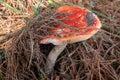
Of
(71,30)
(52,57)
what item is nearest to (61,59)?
(52,57)

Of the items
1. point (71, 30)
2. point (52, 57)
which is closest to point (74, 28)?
point (71, 30)

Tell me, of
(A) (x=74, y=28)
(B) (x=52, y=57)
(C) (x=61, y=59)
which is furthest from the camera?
(C) (x=61, y=59)

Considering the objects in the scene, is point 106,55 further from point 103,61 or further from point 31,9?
point 31,9

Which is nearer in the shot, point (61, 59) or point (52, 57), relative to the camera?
point (52, 57)

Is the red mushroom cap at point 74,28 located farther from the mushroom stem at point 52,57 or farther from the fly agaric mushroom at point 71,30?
the mushroom stem at point 52,57

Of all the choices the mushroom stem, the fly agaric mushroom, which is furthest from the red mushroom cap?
the mushroom stem

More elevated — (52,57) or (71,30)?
(71,30)

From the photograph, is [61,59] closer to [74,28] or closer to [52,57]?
[52,57]

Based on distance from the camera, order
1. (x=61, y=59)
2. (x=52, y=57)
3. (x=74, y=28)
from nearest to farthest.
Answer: (x=74, y=28) → (x=52, y=57) → (x=61, y=59)
